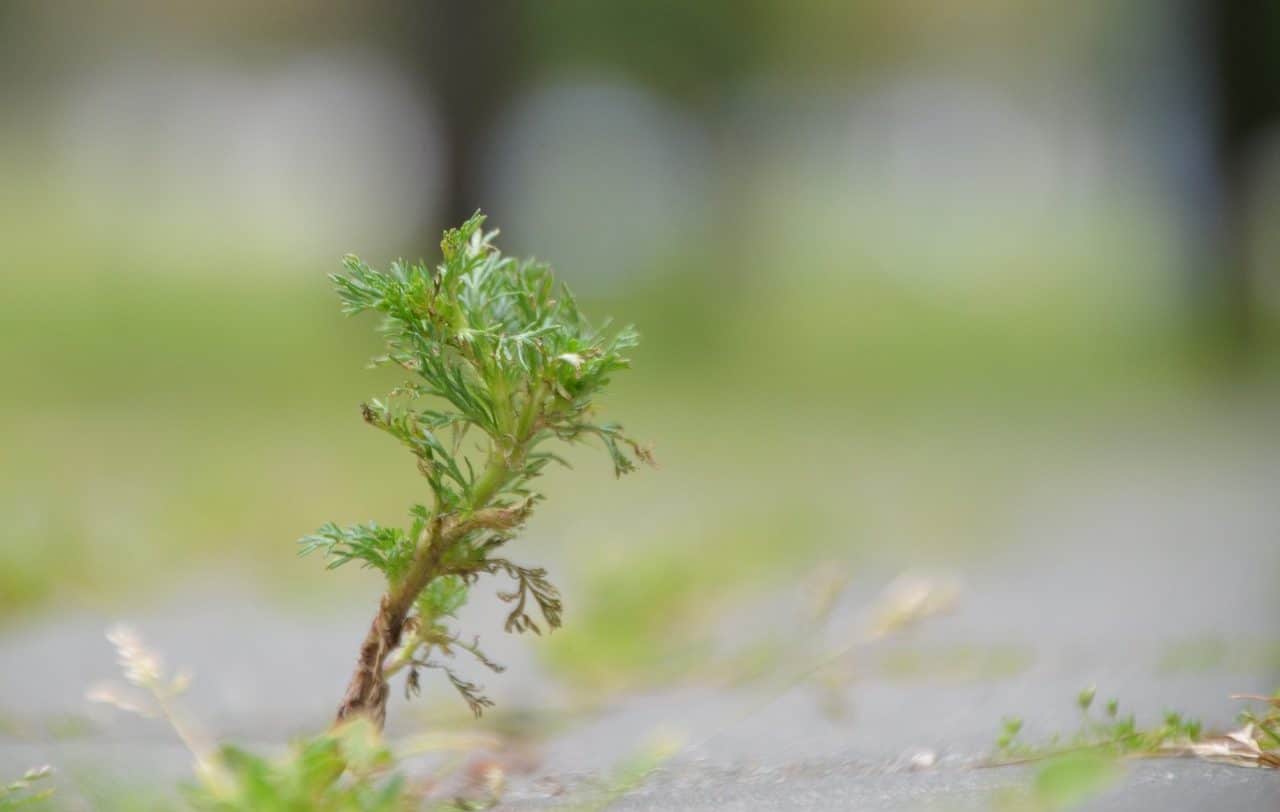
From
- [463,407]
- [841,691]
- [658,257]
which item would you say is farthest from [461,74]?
[463,407]

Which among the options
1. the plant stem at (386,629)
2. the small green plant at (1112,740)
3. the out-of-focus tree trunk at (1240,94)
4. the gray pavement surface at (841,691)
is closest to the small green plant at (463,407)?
the plant stem at (386,629)

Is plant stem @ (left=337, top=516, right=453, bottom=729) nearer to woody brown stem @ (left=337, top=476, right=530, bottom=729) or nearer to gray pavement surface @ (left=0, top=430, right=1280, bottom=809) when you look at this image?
woody brown stem @ (left=337, top=476, right=530, bottom=729)

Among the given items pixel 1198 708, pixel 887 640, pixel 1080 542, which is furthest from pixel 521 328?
pixel 1080 542

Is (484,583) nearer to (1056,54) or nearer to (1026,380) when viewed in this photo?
(1026,380)

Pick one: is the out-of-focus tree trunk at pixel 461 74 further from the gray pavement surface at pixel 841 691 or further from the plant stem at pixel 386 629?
the plant stem at pixel 386 629

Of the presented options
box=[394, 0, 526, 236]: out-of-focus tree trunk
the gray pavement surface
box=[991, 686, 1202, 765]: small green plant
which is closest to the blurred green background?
box=[394, 0, 526, 236]: out-of-focus tree trunk

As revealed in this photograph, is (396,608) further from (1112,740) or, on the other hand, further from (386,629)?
(1112,740)
